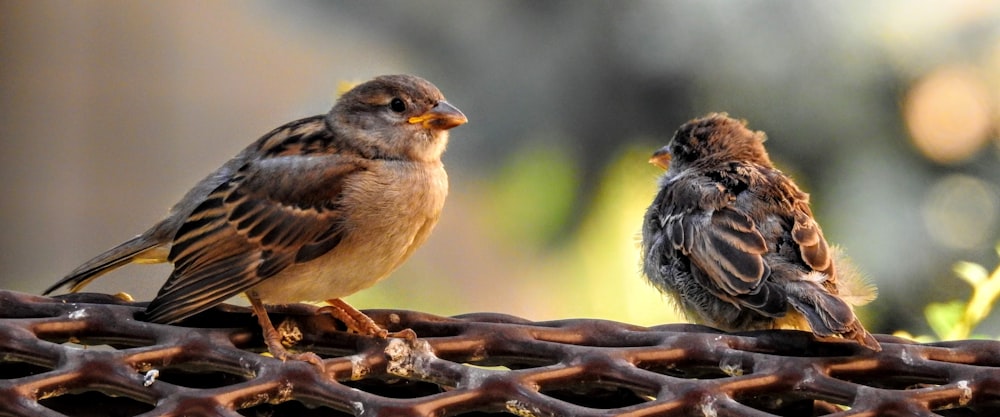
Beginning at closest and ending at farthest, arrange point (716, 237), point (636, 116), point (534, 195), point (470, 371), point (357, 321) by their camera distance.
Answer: point (470, 371), point (357, 321), point (716, 237), point (534, 195), point (636, 116)

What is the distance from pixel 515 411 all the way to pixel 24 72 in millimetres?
3434

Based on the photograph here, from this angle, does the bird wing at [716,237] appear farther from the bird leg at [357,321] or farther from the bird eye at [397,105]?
the bird leg at [357,321]

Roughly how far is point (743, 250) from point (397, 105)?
84cm

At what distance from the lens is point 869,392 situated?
188cm

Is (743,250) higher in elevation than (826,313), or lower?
higher

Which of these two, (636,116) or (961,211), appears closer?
(961,211)

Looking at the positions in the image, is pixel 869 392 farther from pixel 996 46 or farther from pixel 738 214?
pixel 996 46

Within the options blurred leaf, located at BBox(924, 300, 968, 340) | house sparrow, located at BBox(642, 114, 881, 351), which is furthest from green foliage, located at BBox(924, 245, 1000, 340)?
house sparrow, located at BBox(642, 114, 881, 351)

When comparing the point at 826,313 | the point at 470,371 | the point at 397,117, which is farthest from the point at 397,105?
the point at 470,371

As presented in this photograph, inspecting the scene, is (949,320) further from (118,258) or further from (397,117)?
(118,258)

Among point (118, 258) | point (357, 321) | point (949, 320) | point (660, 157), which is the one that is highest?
point (660, 157)

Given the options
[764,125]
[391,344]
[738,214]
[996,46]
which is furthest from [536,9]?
[391,344]

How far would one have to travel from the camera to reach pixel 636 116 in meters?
3.77

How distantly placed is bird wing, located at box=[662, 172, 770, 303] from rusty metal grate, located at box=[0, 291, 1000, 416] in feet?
2.13
